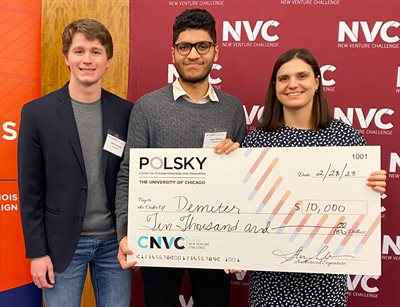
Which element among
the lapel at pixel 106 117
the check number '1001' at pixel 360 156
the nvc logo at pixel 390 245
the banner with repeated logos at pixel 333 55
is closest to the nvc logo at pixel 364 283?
the banner with repeated logos at pixel 333 55

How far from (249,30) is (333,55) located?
453 millimetres

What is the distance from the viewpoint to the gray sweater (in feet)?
5.16

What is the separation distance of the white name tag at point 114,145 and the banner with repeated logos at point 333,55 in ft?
2.34

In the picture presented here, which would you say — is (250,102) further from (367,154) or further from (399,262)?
(399,262)

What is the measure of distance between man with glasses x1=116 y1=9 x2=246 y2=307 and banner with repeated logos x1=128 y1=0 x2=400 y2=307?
55cm

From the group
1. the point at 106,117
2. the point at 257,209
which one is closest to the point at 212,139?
the point at 257,209

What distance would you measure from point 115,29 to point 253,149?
1.20m

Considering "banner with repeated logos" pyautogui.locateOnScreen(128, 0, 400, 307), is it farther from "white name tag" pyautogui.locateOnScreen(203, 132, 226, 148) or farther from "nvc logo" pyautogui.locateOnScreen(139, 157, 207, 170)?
"nvc logo" pyautogui.locateOnScreen(139, 157, 207, 170)

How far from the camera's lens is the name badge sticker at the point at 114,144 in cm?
159

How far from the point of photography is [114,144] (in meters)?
1.61

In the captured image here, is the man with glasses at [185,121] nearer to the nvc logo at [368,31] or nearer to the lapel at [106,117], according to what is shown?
the lapel at [106,117]

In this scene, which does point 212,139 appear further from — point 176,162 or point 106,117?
point 106,117
